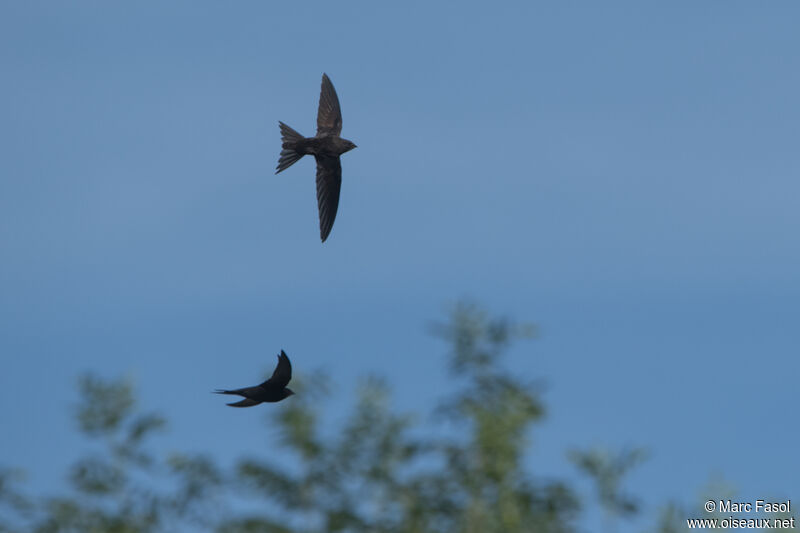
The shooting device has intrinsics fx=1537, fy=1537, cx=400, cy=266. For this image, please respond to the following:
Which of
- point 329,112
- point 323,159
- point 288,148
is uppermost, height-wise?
point 329,112

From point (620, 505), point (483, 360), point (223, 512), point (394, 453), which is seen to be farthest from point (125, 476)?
point (620, 505)

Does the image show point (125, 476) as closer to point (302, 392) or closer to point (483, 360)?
point (302, 392)

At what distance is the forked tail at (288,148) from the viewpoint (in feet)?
59.6

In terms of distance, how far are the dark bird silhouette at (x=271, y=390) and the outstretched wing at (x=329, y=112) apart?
32.4 ft

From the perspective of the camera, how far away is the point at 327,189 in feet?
62.6

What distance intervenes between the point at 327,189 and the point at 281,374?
7.47m

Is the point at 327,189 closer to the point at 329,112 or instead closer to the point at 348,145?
the point at 348,145

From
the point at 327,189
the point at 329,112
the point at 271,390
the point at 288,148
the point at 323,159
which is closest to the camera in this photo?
the point at 271,390

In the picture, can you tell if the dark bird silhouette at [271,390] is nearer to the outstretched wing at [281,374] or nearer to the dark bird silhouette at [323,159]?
the outstretched wing at [281,374]

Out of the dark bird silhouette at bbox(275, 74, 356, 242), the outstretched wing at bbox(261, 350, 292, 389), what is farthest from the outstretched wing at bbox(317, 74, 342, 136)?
the outstretched wing at bbox(261, 350, 292, 389)

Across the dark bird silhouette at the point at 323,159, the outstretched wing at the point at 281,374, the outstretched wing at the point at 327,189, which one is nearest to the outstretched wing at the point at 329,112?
the dark bird silhouette at the point at 323,159

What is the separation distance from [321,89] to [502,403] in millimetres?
7461

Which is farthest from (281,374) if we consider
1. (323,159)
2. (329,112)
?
(329,112)

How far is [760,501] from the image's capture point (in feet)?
63.0
